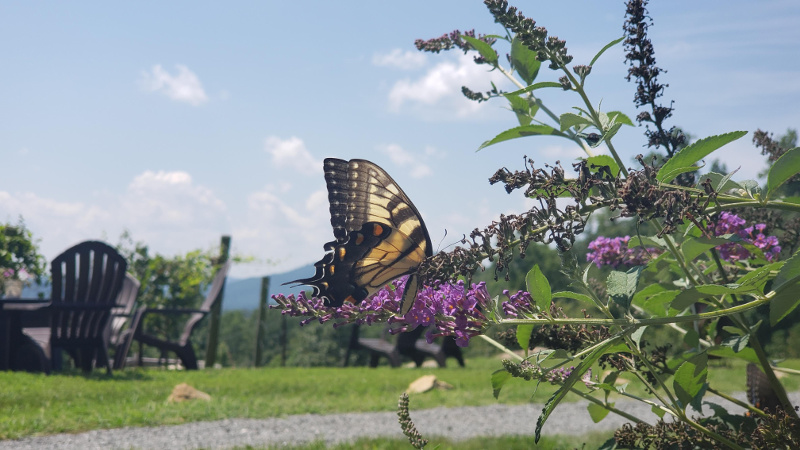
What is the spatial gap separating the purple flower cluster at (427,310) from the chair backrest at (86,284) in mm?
8681

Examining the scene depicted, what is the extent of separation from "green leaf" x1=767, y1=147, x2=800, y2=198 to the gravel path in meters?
4.89

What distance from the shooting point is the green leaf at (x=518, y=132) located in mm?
1928

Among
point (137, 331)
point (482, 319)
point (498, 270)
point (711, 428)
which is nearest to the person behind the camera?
point (498, 270)

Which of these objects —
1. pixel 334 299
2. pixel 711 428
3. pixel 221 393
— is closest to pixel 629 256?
pixel 711 428

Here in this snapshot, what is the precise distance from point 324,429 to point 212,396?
8.12 feet

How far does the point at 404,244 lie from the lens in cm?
270

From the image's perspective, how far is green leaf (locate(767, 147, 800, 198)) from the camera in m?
1.46

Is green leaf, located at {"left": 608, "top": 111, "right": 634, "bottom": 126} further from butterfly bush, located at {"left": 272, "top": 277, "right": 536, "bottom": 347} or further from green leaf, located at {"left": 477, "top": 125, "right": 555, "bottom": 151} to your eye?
butterfly bush, located at {"left": 272, "top": 277, "right": 536, "bottom": 347}

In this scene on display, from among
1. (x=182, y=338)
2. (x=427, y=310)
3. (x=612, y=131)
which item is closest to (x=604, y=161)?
(x=612, y=131)

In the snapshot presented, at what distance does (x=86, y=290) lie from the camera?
9992 millimetres

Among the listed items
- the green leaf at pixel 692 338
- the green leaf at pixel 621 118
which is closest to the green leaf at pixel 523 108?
the green leaf at pixel 621 118

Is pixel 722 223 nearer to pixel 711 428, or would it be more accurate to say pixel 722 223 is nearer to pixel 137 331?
pixel 711 428

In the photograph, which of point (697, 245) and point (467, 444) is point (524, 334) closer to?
point (697, 245)

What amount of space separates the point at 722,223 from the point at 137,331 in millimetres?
11339
